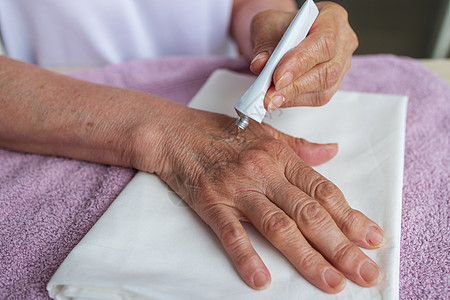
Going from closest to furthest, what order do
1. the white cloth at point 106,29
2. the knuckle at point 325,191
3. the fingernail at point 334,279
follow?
the fingernail at point 334,279 < the knuckle at point 325,191 < the white cloth at point 106,29

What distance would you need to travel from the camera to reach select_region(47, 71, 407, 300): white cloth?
49 centimetres

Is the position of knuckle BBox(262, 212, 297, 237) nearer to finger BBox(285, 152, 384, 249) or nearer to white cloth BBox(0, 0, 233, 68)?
finger BBox(285, 152, 384, 249)

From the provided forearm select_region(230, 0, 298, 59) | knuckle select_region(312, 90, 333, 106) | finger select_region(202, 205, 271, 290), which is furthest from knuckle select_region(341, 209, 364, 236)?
forearm select_region(230, 0, 298, 59)

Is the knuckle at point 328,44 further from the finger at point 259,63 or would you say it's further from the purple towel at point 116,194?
the purple towel at point 116,194

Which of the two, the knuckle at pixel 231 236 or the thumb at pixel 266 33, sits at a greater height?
the thumb at pixel 266 33

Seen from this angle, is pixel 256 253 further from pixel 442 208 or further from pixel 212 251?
pixel 442 208

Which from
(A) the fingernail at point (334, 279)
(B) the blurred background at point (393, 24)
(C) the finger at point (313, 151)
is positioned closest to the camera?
(A) the fingernail at point (334, 279)

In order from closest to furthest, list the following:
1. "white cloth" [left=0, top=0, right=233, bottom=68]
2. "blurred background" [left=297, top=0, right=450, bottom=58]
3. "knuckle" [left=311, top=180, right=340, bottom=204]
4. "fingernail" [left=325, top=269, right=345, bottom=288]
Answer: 1. "fingernail" [left=325, top=269, right=345, bottom=288]
2. "knuckle" [left=311, top=180, right=340, bottom=204]
3. "white cloth" [left=0, top=0, right=233, bottom=68]
4. "blurred background" [left=297, top=0, right=450, bottom=58]


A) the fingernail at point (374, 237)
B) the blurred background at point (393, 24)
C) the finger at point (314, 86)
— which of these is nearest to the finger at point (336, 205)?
the fingernail at point (374, 237)

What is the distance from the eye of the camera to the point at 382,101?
32.8 inches

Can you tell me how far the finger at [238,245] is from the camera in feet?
1.63

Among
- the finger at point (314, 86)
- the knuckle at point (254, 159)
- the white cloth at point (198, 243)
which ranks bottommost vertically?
the white cloth at point (198, 243)

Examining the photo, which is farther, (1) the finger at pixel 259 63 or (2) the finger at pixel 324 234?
(1) the finger at pixel 259 63

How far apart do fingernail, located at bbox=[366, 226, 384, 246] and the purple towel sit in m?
0.05
